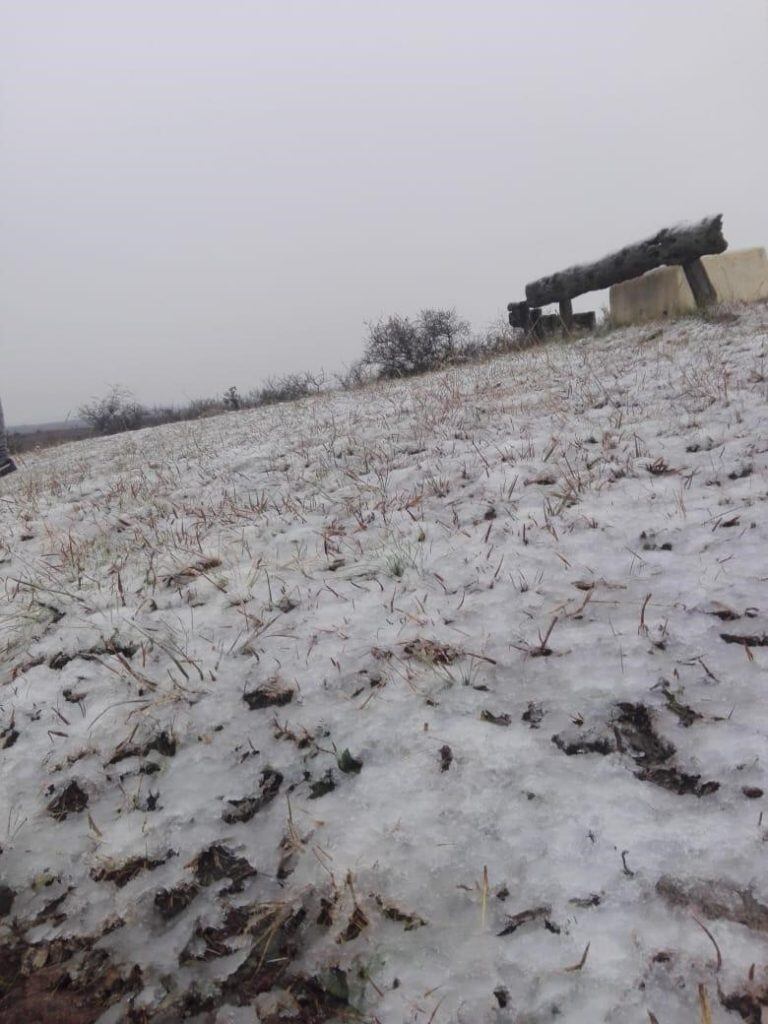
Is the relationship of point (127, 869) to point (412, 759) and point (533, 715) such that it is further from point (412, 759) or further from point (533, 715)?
point (533, 715)

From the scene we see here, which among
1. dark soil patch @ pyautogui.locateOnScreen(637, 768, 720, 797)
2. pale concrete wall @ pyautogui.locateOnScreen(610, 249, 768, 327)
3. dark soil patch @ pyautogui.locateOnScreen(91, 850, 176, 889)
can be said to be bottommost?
dark soil patch @ pyautogui.locateOnScreen(91, 850, 176, 889)

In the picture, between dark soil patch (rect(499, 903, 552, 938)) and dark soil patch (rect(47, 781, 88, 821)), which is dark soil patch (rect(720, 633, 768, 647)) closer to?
dark soil patch (rect(499, 903, 552, 938))

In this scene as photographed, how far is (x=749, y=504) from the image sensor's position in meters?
2.72

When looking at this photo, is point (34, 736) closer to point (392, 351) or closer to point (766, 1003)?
point (766, 1003)

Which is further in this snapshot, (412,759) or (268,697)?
(268,697)

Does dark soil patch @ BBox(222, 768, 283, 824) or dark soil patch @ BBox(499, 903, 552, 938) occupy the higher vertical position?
dark soil patch @ BBox(222, 768, 283, 824)

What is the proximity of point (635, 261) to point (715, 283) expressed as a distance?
126cm

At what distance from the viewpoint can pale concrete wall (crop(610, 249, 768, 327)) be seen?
9.28 metres

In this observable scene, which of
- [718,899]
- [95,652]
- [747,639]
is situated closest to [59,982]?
[95,652]

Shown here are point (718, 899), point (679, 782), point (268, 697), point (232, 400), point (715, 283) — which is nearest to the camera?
point (718, 899)

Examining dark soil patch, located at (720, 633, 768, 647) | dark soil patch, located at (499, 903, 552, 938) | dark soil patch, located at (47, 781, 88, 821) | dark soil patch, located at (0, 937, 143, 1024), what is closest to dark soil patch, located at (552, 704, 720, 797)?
dark soil patch, located at (720, 633, 768, 647)

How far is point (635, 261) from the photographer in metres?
9.69

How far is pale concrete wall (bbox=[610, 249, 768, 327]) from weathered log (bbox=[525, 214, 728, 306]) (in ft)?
1.06

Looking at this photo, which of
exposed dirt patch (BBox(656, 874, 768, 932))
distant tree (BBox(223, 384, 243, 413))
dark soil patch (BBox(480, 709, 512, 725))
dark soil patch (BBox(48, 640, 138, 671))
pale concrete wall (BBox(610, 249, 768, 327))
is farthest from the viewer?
distant tree (BBox(223, 384, 243, 413))
